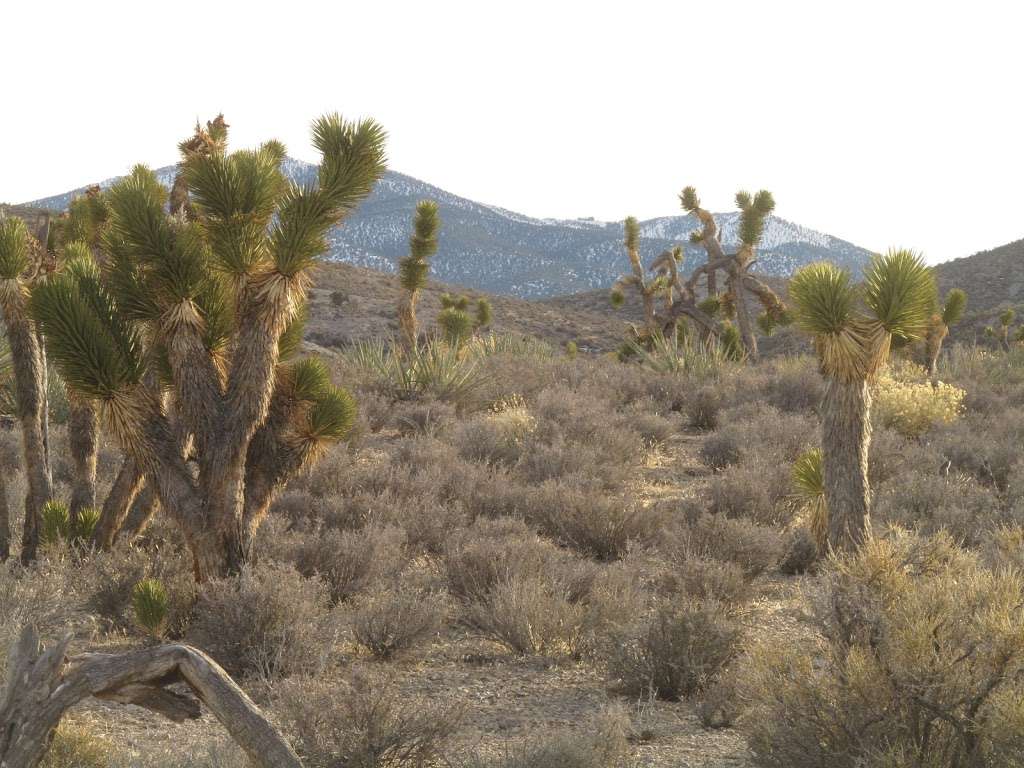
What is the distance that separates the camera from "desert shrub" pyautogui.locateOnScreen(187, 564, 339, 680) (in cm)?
522

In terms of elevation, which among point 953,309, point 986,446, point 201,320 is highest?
point 953,309

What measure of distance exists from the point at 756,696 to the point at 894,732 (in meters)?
0.69

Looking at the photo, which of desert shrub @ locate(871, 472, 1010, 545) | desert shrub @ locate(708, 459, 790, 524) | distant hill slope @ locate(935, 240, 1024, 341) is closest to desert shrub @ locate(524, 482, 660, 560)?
desert shrub @ locate(708, 459, 790, 524)

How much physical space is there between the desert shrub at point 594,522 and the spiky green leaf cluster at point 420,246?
8865 mm

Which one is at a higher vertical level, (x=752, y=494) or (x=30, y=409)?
(x=30, y=409)

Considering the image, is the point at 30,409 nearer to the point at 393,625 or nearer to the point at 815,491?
the point at 393,625

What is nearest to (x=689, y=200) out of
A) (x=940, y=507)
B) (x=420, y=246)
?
(x=420, y=246)

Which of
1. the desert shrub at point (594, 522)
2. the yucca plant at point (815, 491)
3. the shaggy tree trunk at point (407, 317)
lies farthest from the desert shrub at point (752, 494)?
the shaggy tree trunk at point (407, 317)

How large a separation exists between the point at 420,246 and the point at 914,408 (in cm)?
847

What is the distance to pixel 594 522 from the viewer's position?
8070 mm

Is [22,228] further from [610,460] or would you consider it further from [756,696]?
[610,460]

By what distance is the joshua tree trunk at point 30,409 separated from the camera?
22.3 ft

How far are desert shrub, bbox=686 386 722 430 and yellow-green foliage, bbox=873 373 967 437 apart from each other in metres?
2.55

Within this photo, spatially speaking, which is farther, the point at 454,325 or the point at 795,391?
the point at 454,325
